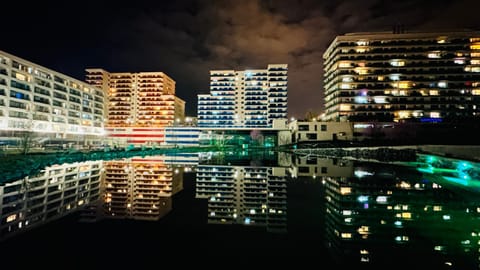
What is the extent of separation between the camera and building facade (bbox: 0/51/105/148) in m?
63.1

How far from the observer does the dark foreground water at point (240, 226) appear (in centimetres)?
675

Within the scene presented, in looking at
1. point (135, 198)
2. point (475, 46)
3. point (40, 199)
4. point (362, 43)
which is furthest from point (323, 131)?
point (40, 199)

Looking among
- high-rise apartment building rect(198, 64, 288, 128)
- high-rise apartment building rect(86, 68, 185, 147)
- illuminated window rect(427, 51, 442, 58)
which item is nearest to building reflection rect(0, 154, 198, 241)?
illuminated window rect(427, 51, 442, 58)

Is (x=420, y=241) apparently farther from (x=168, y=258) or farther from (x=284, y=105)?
(x=284, y=105)

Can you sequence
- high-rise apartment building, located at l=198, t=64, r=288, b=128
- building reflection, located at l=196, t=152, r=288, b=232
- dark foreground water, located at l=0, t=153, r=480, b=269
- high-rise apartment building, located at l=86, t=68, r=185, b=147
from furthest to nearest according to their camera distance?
1. high-rise apartment building, located at l=86, t=68, r=185, b=147
2. high-rise apartment building, located at l=198, t=64, r=288, b=128
3. building reflection, located at l=196, t=152, r=288, b=232
4. dark foreground water, located at l=0, t=153, r=480, b=269

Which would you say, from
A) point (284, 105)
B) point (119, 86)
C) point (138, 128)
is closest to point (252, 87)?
point (284, 105)

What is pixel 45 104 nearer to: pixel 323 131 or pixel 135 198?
pixel 135 198

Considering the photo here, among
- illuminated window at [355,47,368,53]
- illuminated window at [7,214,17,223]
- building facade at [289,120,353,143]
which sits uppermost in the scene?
illuminated window at [355,47,368,53]

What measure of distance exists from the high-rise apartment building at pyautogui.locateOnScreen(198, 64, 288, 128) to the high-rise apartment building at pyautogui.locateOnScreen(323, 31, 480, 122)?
46177 mm

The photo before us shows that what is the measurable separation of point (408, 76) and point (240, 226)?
317 ft

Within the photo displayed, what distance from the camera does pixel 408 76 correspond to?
3322 inches

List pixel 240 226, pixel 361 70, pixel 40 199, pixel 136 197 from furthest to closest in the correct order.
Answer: pixel 361 70 < pixel 136 197 < pixel 40 199 < pixel 240 226

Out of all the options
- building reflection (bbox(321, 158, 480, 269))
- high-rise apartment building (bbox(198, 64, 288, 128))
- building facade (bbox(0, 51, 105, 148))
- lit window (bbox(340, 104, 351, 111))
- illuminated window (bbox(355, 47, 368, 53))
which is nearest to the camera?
building reflection (bbox(321, 158, 480, 269))

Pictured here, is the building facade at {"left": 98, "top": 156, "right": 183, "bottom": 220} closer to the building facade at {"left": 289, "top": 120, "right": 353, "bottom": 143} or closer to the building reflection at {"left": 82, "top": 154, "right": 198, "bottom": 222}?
the building reflection at {"left": 82, "top": 154, "right": 198, "bottom": 222}
